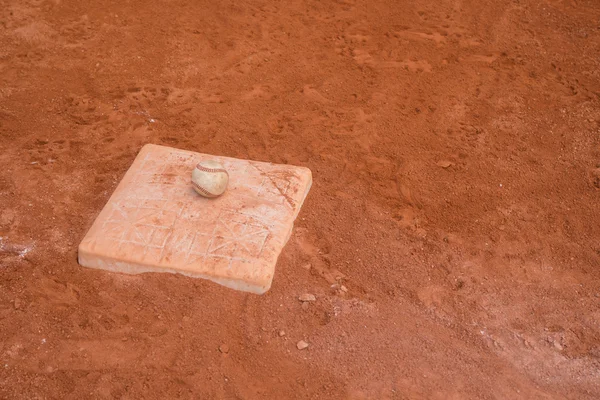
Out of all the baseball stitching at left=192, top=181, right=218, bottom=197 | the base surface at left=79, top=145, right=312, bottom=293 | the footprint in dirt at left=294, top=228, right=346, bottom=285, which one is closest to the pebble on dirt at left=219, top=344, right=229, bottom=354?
the base surface at left=79, top=145, right=312, bottom=293

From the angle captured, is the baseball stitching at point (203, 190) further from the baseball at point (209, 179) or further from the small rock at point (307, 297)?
the small rock at point (307, 297)

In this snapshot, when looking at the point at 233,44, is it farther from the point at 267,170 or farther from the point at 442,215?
the point at 442,215

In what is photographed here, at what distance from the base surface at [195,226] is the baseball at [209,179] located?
3.3 inches

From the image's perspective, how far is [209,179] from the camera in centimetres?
388

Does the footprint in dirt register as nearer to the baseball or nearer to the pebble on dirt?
the baseball

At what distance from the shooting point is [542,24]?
6.33 m

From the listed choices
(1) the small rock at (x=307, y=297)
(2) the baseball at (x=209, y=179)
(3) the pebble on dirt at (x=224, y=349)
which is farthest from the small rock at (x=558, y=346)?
(2) the baseball at (x=209, y=179)

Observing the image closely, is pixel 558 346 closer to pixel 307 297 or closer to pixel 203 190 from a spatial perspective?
pixel 307 297

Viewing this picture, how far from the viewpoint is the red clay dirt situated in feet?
11.3

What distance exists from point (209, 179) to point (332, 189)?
3.27 feet

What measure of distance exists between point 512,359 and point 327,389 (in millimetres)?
1054

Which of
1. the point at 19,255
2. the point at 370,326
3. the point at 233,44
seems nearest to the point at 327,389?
the point at 370,326

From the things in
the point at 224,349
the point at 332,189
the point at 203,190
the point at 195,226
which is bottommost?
the point at 224,349

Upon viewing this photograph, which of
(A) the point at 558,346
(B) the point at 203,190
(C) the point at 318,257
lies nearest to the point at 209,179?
(B) the point at 203,190
